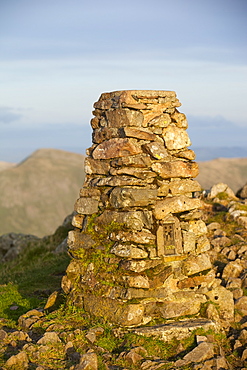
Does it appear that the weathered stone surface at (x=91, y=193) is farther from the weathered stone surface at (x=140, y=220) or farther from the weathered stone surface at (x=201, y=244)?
the weathered stone surface at (x=201, y=244)

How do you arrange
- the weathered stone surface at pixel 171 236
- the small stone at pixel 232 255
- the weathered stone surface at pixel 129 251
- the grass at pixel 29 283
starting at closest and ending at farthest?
1. the weathered stone surface at pixel 129 251
2. the weathered stone surface at pixel 171 236
3. the grass at pixel 29 283
4. the small stone at pixel 232 255

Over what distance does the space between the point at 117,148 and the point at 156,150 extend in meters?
0.78

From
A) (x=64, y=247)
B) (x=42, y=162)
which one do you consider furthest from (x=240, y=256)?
(x=42, y=162)

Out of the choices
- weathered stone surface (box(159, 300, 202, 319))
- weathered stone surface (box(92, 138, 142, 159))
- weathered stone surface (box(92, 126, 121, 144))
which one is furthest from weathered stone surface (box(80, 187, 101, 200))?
weathered stone surface (box(159, 300, 202, 319))

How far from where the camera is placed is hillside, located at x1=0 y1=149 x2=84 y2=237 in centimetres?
9694

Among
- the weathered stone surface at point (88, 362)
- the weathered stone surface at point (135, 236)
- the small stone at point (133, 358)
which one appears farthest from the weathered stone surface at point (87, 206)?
the weathered stone surface at point (88, 362)

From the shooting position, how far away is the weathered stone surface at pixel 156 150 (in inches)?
407

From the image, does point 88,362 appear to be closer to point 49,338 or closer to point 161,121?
point 49,338

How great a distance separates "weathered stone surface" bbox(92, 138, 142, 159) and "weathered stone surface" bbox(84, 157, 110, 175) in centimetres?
15

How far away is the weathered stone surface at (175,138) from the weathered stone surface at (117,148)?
2.07ft

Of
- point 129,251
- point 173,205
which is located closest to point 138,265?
point 129,251

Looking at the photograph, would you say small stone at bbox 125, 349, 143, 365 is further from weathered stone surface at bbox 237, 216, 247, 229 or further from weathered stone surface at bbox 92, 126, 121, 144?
weathered stone surface at bbox 237, 216, 247, 229

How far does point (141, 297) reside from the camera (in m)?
9.86

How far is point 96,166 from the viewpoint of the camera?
35.9ft
